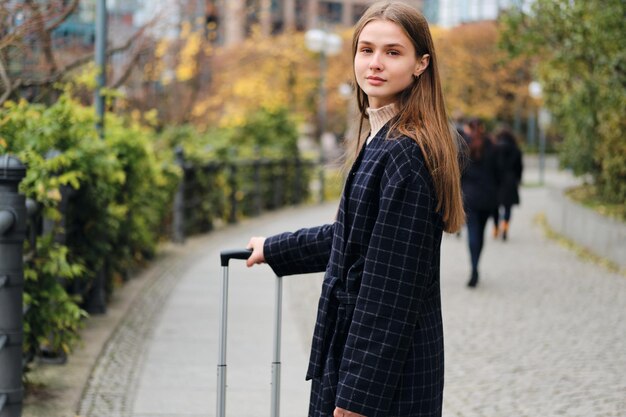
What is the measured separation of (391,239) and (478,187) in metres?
8.19

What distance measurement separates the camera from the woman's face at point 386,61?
288 centimetres

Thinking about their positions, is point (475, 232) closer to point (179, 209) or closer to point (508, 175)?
point (179, 209)

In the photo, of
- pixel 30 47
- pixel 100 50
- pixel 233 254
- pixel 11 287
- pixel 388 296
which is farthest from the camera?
pixel 100 50

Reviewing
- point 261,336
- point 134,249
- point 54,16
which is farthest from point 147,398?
point 134,249

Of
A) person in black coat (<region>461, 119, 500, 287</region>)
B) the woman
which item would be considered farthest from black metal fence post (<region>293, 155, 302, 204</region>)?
the woman

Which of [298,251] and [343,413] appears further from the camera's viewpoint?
[298,251]

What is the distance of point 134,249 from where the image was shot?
35.6ft

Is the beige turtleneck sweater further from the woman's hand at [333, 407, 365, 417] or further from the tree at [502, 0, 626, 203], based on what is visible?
the tree at [502, 0, 626, 203]

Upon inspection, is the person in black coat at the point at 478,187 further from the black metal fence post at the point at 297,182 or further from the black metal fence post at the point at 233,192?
the black metal fence post at the point at 297,182

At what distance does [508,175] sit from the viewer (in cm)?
1591

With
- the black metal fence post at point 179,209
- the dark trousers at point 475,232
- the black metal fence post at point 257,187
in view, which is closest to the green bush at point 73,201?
the black metal fence post at point 179,209

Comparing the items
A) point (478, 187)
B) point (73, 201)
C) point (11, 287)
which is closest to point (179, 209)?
→ point (478, 187)

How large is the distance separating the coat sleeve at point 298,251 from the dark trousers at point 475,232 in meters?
7.03

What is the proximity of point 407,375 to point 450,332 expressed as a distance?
17.5ft
